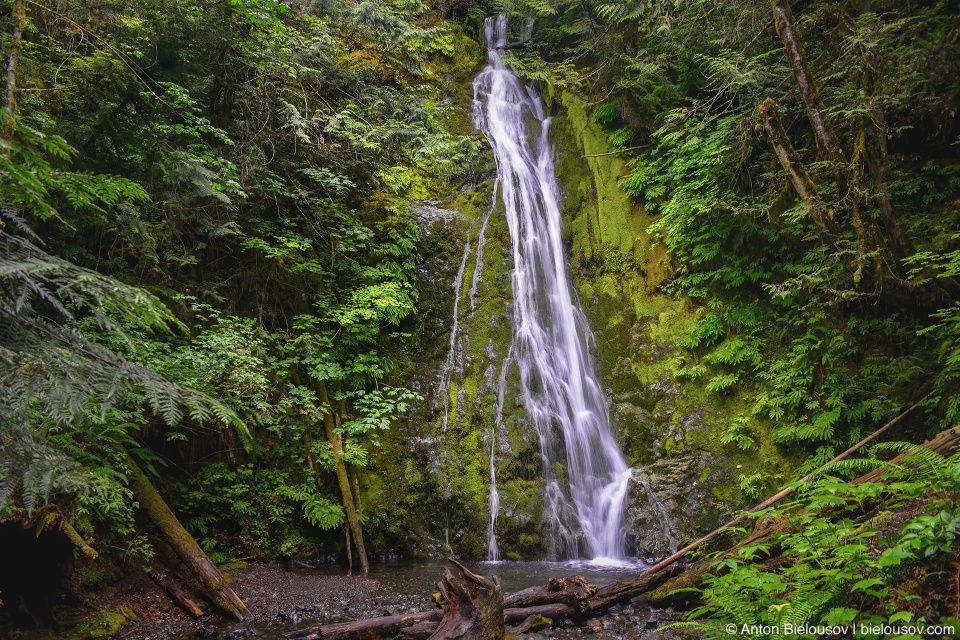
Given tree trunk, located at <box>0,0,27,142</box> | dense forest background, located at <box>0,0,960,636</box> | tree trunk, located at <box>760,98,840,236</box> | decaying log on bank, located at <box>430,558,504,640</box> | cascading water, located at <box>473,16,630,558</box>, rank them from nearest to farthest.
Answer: tree trunk, located at <box>0,0,27,142</box>, decaying log on bank, located at <box>430,558,504,640</box>, dense forest background, located at <box>0,0,960,636</box>, tree trunk, located at <box>760,98,840,236</box>, cascading water, located at <box>473,16,630,558</box>

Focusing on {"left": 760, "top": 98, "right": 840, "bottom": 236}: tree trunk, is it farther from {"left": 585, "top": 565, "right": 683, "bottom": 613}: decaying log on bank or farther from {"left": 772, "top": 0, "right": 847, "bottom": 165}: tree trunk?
{"left": 585, "top": 565, "right": 683, "bottom": 613}: decaying log on bank

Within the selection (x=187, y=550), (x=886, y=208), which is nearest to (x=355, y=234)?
(x=187, y=550)

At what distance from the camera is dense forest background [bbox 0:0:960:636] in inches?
189

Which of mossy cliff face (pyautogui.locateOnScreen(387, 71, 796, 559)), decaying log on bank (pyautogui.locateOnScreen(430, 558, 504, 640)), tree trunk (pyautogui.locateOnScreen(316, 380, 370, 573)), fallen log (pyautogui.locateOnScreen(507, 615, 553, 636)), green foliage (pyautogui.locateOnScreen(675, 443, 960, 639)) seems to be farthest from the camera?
mossy cliff face (pyautogui.locateOnScreen(387, 71, 796, 559))

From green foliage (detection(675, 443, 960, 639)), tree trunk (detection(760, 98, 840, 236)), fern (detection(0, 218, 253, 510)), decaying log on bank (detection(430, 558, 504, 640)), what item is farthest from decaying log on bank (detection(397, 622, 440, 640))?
tree trunk (detection(760, 98, 840, 236))

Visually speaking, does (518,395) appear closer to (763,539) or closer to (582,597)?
(582,597)

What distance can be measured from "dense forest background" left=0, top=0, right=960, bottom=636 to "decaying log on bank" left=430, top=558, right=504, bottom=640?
5.50ft

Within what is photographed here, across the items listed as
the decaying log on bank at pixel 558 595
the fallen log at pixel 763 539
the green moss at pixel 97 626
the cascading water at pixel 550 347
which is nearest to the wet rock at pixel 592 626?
the decaying log on bank at pixel 558 595

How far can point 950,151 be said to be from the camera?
6188mm

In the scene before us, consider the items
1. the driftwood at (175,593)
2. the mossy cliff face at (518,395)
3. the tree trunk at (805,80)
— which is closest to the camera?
the driftwood at (175,593)

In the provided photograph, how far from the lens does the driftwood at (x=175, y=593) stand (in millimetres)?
4422

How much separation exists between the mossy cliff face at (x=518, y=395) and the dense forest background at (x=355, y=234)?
0.26 meters

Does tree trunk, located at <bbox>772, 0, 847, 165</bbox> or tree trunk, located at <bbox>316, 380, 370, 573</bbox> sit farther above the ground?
tree trunk, located at <bbox>772, 0, 847, 165</bbox>

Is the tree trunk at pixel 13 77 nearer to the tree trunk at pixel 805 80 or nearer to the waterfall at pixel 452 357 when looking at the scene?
the waterfall at pixel 452 357
